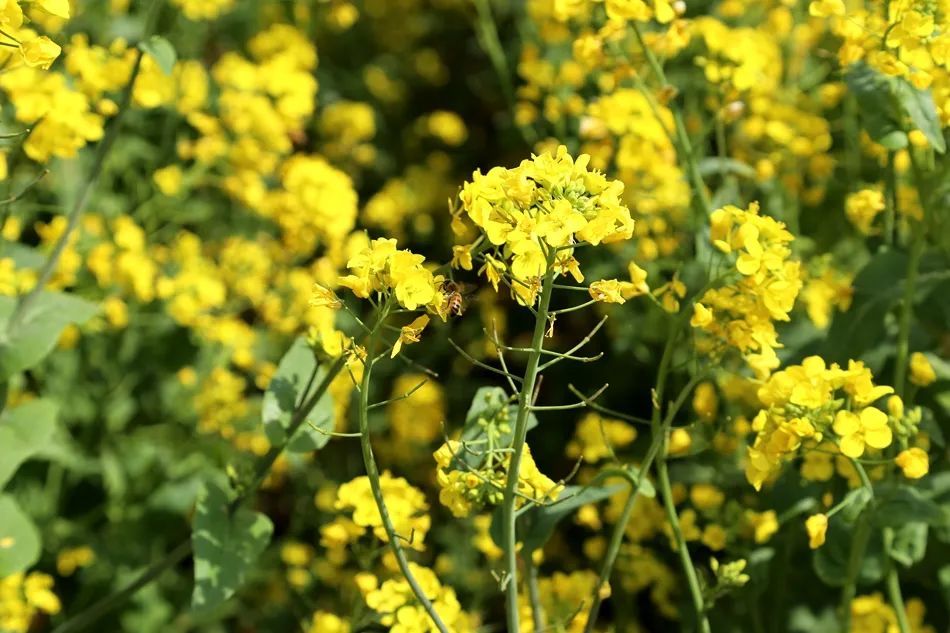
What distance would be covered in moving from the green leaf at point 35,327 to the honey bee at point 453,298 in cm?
126

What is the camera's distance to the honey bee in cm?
200

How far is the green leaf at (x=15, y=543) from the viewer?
2777 mm

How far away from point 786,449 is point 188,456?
2375mm

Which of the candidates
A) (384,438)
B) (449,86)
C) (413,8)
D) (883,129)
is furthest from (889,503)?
(413,8)

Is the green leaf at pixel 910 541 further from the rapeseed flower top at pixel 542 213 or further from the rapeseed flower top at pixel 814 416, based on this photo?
the rapeseed flower top at pixel 542 213

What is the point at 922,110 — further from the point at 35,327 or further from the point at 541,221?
A: the point at 35,327

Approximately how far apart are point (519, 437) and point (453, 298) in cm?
26

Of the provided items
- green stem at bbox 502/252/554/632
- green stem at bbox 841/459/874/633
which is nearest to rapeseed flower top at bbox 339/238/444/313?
green stem at bbox 502/252/554/632

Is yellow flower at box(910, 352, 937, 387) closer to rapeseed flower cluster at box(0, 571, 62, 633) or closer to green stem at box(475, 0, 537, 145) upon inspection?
green stem at box(475, 0, 537, 145)

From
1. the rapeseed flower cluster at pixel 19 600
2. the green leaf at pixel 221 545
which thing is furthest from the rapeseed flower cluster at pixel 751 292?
the rapeseed flower cluster at pixel 19 600

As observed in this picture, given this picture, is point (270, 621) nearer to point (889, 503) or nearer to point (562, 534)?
point (562, 534)

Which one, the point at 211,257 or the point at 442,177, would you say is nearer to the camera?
the point at 211,257

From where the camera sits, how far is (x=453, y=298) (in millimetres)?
2000

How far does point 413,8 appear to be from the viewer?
635 centimetres
